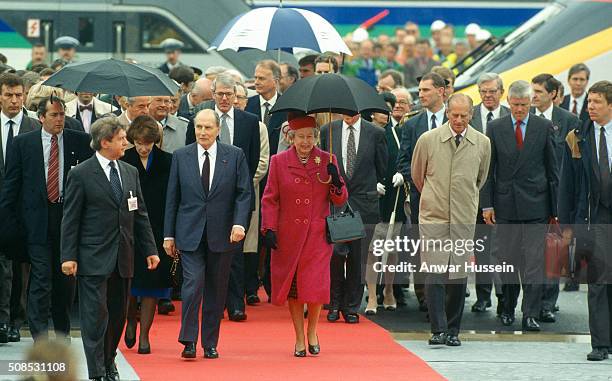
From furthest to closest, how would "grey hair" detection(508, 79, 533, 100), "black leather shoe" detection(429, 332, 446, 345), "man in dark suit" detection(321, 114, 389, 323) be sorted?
"man in dark suit" detection(321, 114, 389, 323) → "grey hair" detection(508, 79, 533, 100) → "black leather shoe" detection(429, 332, 446, 345)

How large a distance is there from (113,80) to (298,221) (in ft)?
5.85

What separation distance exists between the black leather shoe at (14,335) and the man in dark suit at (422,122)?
372 cm

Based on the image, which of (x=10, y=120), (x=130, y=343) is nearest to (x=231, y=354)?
(x=130, y=343)

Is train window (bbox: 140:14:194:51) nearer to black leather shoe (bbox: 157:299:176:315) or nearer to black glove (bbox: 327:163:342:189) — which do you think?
black leather shoe (bbox: 157:299:176:315)

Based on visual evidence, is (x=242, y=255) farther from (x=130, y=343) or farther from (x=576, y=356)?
(x=576, y=356)

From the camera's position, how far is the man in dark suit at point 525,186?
1263cm

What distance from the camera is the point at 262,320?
508 inches

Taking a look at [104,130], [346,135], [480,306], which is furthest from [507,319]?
[104,130]

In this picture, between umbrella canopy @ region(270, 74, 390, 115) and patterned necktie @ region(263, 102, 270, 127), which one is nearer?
umbrella canopy @ region(270, 74, 390, 115)

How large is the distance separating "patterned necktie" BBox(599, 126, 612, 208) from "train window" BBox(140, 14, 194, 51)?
34.5 ft

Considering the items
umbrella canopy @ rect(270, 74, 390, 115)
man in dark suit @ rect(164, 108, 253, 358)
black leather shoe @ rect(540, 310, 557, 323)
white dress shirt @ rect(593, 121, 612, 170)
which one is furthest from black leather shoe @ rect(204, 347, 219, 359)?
black leather shoe @ rect(540, 310, 557, 323)

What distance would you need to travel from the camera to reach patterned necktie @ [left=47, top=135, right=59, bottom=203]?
10797mm

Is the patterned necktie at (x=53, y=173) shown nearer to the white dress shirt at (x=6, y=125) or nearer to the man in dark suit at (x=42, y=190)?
the man in dark suit at (x=42, y=190)

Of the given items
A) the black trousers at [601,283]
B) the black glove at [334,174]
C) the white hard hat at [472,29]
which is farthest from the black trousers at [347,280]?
the white hard hat at [472,29]
